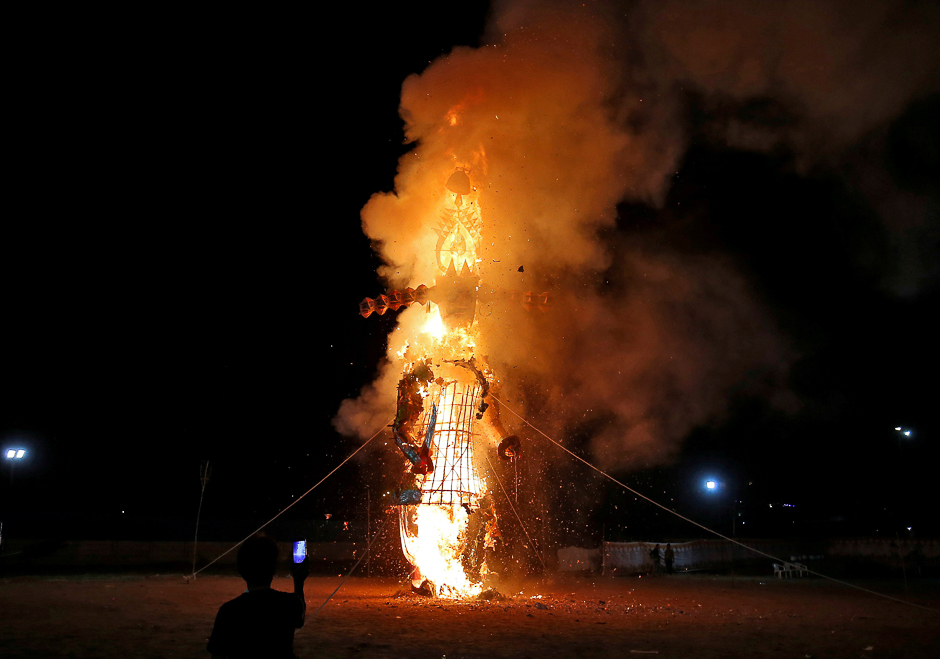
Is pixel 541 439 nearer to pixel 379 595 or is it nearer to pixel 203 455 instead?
pixel 379 595

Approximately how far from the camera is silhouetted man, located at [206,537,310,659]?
9.78 ft

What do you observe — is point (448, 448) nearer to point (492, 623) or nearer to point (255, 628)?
point (492, 623)

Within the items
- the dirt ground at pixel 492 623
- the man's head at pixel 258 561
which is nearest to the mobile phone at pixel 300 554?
the man's head at pixel 258 561

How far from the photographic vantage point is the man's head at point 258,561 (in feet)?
10.3

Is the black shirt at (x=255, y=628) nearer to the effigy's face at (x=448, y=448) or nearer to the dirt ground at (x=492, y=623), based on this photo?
the dirt ground at (x=492, y=623)

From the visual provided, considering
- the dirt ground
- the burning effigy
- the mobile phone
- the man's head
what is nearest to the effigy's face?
the burning effigy

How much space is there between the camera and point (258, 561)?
317cm

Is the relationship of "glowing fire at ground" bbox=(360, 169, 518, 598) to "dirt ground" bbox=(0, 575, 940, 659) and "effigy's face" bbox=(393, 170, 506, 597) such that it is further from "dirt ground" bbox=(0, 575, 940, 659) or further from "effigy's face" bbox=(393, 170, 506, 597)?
"dirt ground" bbox=(0, 575, 940, 659)

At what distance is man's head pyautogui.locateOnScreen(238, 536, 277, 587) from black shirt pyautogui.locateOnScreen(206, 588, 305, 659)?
0.07 meters

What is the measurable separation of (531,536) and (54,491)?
21.0 meters

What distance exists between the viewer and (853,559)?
81.3ft

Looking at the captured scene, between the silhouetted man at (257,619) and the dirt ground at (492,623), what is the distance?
5190 millimetres

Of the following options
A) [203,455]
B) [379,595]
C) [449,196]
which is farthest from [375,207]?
[203,455]

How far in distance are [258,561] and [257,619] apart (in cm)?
27
